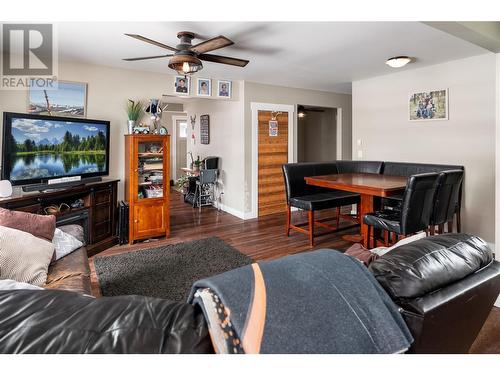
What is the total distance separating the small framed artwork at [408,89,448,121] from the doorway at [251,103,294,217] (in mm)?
2152

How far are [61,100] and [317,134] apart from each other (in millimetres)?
5839

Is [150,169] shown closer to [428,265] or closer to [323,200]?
[323,200]

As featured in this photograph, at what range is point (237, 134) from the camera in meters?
5.53

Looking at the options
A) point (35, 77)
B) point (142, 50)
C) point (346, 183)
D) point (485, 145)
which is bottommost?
point (346, 183)

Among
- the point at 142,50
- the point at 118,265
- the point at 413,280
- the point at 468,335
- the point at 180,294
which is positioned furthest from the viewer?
the point at 142,50

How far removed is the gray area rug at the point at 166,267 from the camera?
107 inches

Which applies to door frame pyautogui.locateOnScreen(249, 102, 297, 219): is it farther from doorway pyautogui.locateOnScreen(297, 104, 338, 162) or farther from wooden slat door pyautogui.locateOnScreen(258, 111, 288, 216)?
doorway pyautogui.locateOnScreen(297, 104, 338, 162)

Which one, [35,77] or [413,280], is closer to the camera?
[413,280]

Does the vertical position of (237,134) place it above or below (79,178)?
above

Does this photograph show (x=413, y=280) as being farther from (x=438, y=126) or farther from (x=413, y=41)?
(x=438, y=126)

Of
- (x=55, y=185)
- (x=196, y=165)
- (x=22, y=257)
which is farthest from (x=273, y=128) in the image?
(x=22, y=257)

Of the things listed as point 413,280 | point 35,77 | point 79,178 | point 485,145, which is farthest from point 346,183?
point 35,77

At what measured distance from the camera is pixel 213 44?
265cm
